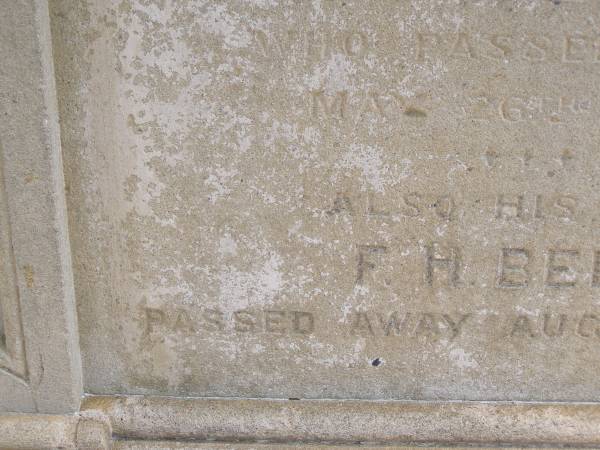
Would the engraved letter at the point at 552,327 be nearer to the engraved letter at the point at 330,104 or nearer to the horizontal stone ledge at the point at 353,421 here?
the horizontal stone ledge at the point at 353,421

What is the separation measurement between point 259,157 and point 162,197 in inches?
9.9

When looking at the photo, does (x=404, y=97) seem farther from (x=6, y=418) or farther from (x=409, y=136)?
(x=6, y=418)

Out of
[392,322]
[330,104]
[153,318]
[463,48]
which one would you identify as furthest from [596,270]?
[153,318]

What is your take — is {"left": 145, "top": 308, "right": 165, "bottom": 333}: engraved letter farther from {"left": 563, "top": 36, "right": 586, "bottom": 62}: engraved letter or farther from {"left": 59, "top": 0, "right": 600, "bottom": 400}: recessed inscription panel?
{"left": 563, "top": 36, "right": 586, "bottom": 62}: engraved letter

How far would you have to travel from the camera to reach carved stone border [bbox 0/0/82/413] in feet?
3.84

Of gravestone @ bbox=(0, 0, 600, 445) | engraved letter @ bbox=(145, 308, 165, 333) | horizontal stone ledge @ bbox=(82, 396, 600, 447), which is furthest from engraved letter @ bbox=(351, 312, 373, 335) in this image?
engraved letter @ bbox=(145, 308, 165, 333)

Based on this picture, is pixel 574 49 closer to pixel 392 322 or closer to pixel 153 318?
pixel 392 322

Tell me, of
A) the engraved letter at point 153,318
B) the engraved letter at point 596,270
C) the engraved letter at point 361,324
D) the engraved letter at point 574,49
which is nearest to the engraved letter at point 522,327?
the engraved letter at point 596,270

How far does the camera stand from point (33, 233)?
1281 mm

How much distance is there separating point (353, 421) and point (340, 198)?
576 millimetres

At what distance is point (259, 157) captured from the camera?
49.8 inches

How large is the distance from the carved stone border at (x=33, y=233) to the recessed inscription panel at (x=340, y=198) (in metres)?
0.05

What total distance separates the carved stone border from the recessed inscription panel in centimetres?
5

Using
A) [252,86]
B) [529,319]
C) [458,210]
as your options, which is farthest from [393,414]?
[252,86]
